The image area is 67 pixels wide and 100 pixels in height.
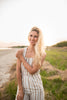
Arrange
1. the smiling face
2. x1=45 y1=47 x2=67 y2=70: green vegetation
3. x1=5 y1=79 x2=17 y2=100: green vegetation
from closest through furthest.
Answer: the smiling face, x1=5 y1=79 x2=17 y2=100: green vegetation, x1=45 y1=47 x2=67 y2=70: green vegetation

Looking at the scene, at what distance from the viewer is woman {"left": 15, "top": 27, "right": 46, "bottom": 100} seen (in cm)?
156

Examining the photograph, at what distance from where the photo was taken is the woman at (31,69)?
1558 mm

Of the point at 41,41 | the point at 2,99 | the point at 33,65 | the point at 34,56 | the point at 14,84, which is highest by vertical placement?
the point at 41,41

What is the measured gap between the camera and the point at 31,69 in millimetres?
1526

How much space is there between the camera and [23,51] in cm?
164

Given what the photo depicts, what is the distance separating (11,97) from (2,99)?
27 cm

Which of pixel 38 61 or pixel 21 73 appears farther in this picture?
pixel 21 73

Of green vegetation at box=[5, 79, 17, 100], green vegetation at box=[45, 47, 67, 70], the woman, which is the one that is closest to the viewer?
the woman

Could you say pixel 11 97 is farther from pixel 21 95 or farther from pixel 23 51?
pixel 23 51

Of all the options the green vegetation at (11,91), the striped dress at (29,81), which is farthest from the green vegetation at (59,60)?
the striped dress at (29,81)

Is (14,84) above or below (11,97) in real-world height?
above

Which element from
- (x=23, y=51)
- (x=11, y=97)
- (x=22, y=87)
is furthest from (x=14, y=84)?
(x=23, y=51)

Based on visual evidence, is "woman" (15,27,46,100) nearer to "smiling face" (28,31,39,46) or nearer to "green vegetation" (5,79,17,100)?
"smiling face" (28,31,39,46)

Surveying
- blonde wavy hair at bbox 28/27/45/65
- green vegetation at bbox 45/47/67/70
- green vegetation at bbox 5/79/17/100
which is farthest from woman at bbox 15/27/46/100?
green vegetation at bbox 45/47/67/70
